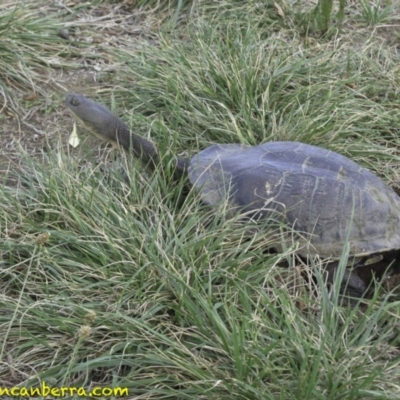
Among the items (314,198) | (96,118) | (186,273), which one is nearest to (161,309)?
(186,273)

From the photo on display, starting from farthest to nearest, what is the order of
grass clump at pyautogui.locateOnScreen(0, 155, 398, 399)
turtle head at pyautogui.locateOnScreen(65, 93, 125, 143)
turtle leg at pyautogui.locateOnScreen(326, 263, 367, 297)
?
turtle head at pyautogui.locateOnScreen(65, 93, 125, 143) < turtle leg at pyautogui.locateOnScreen(326, 263, 367, 297) < grass clump at pyautogui.locateOnScreen(0, 155, 398, 399)

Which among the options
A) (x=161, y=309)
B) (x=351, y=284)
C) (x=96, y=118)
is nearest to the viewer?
(x=161, y=309)

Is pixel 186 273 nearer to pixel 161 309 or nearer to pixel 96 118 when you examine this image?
pixel 161 309

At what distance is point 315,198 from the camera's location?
3596 millimetres

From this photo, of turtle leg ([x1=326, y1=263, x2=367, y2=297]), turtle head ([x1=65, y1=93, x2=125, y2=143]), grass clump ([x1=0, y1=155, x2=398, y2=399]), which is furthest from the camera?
turtle head ([x1=65, y1=93, x2=125, y2=143])

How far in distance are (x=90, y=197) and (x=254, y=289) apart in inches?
36.6

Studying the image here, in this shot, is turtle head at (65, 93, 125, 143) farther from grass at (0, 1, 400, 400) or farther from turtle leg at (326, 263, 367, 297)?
turtle leg at (326, 263, 367, 297)

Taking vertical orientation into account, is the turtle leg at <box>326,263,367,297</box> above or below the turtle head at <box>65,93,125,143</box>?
below

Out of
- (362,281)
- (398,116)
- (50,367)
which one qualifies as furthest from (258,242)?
(398,116)

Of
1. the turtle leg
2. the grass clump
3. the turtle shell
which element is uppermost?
the turtle shell

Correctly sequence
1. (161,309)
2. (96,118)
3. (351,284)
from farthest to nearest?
1. (96,118)
2. (351,284)
3. (161,309)

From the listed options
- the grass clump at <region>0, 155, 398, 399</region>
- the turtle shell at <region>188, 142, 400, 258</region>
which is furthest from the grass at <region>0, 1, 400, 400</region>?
the turtle shell at <region>188, 142, 400, 258</region>

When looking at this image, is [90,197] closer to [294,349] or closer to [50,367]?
[50,367]

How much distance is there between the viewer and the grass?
2.87 meters
